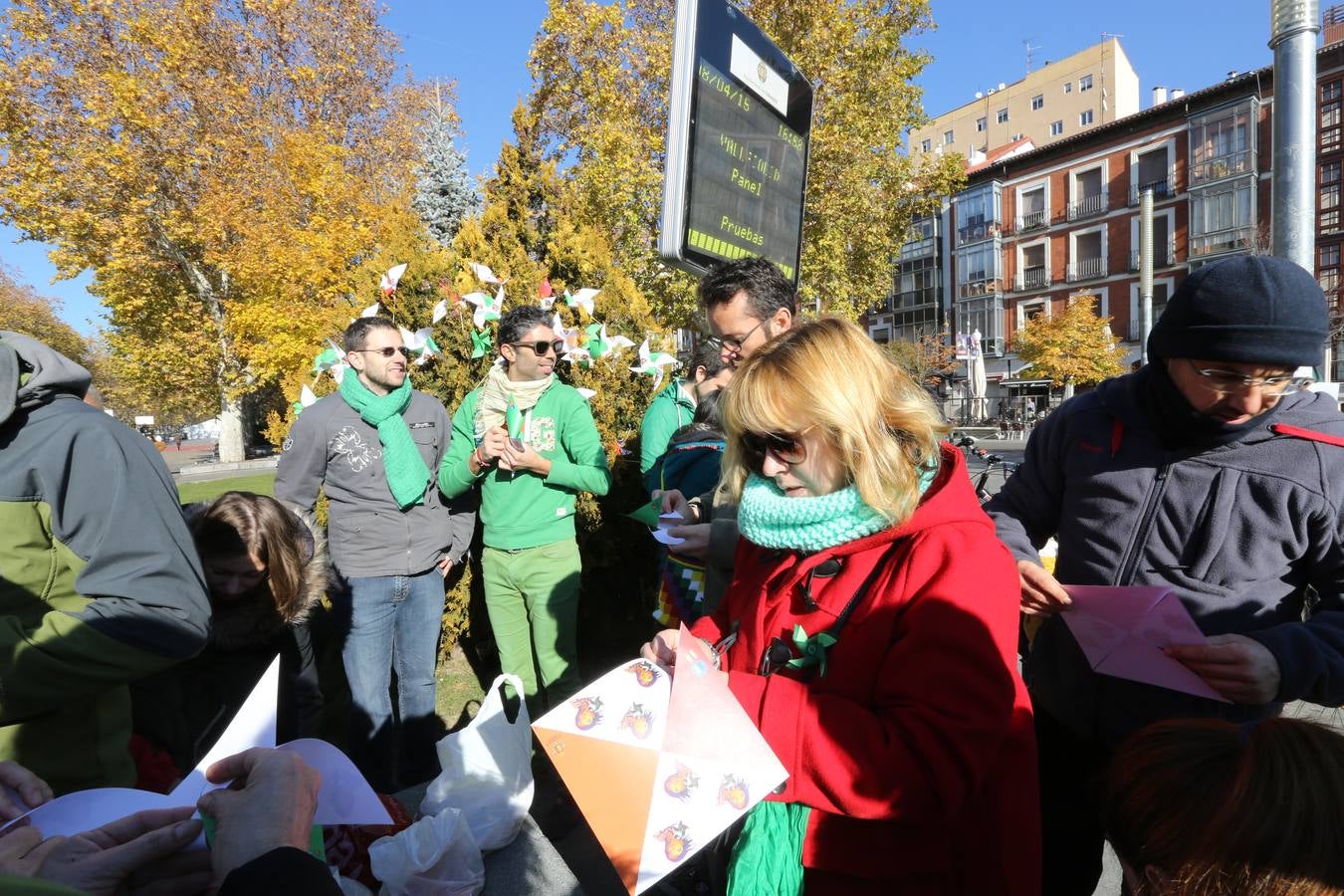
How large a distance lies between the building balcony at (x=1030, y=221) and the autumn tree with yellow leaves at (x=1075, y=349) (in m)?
7.63

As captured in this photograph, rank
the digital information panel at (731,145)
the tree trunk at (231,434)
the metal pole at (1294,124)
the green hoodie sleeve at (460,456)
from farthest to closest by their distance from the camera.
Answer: the tree trunk at (231,434) < the green hoodie sleeve at (460,456) < the metal pole at (1294,124) < the digital information panel at (731,145)

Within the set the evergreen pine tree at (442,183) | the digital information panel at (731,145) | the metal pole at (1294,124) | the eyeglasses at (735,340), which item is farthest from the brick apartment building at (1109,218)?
the eyeglasses at (735,340)

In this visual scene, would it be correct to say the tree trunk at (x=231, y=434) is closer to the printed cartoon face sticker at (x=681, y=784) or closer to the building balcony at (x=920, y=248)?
the printed cartoon face sticker at (x=681, y=784)

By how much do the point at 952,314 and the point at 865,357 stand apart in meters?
42.8

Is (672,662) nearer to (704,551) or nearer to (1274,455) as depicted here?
(704,551)

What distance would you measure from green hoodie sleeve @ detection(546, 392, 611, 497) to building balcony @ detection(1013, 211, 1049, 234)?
39.9 metres

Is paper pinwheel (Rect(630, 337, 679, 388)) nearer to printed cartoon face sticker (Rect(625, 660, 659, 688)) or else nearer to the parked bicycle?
the parked bicycle

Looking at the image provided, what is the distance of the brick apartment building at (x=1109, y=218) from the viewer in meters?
28.9

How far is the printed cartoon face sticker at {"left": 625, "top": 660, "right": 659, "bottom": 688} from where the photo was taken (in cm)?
124

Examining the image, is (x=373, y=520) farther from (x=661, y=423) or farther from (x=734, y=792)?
(x=734, y=792)

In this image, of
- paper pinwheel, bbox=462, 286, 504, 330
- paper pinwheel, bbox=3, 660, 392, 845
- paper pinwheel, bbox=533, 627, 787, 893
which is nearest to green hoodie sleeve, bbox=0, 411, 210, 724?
paper pinwheel, bbox=3, 660, 392, 845

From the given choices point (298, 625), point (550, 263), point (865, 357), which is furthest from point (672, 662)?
point (550, 263)

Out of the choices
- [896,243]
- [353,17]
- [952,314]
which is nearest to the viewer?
[896,243]

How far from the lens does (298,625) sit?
257cm
